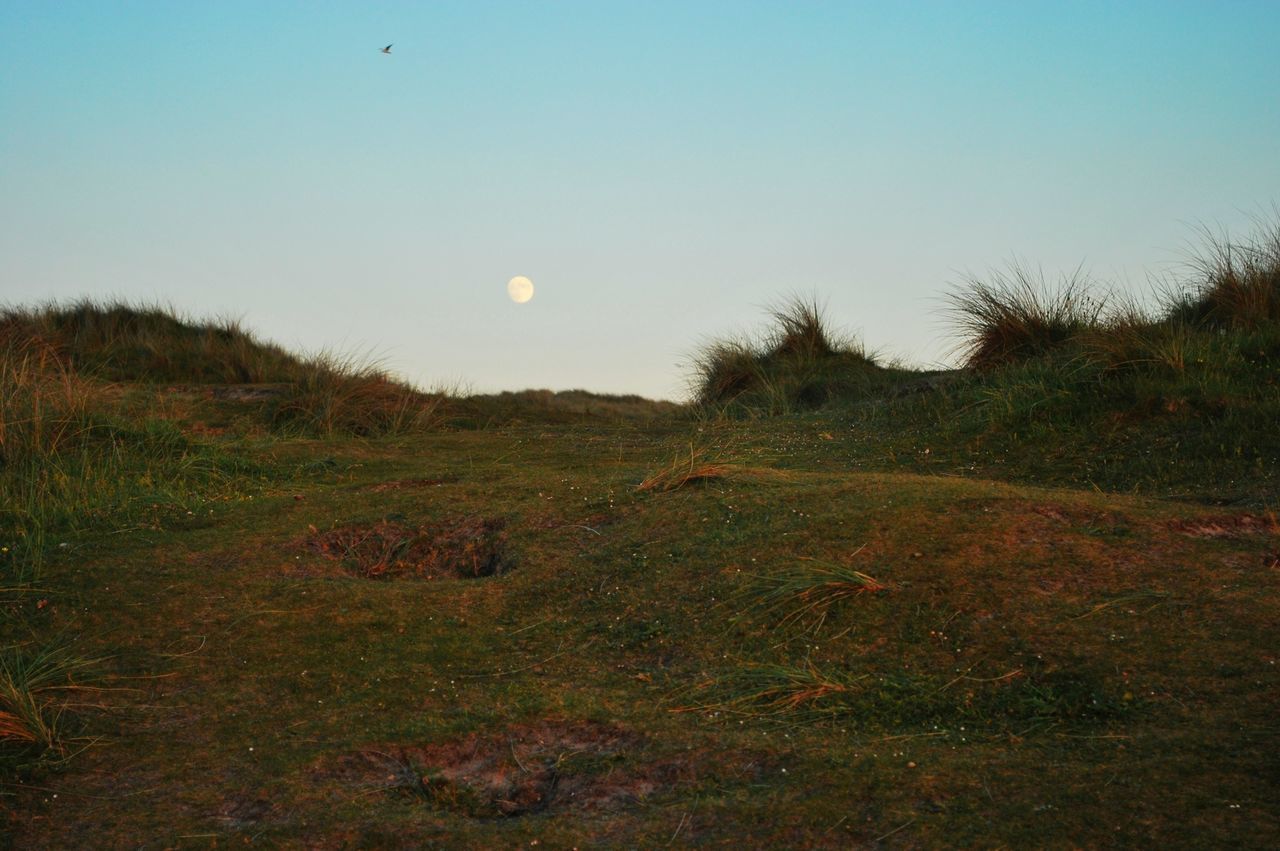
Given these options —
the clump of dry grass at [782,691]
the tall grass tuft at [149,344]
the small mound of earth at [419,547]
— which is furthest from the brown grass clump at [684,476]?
the tall grass tuft at [149,344]

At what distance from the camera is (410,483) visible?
24.1 feet

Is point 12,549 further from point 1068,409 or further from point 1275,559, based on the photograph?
point 1068,409

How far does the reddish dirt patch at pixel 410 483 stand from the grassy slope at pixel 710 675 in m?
0.90

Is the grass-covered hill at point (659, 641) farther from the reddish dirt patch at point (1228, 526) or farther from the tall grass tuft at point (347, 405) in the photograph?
the tall grass tuft at point (347, 405)

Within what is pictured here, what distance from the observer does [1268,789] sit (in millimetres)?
3072

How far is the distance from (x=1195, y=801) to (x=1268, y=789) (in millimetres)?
223

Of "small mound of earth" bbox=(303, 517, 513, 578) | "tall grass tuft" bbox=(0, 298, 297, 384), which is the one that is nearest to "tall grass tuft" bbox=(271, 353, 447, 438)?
"tall grass tuft" bbox=(0, 298, 297, 384)

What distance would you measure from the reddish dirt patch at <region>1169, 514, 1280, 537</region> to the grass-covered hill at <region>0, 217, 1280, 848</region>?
0.24 feet

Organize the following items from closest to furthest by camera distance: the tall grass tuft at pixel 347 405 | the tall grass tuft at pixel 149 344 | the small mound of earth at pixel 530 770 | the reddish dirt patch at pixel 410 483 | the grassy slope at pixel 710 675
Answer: the grassy slope at pixel 710 675
the small mound of earth at pixel 530 770
the reddish dirt patch at pixel 410 483
the tall grass tuft at pixel 347 405
the tall grass tuft at pixel 149 344

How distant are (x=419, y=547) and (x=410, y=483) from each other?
1.54 m

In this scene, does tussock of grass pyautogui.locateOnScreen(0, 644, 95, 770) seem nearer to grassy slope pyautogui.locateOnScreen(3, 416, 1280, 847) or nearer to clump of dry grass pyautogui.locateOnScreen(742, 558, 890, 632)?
grassy slope pyautogui.locateOnScreen(3, 416, 1280, 847)

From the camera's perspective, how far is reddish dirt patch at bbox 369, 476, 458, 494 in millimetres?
7145

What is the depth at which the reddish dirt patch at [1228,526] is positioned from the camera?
5168 millimetres

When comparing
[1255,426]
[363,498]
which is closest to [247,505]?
[363,498]
